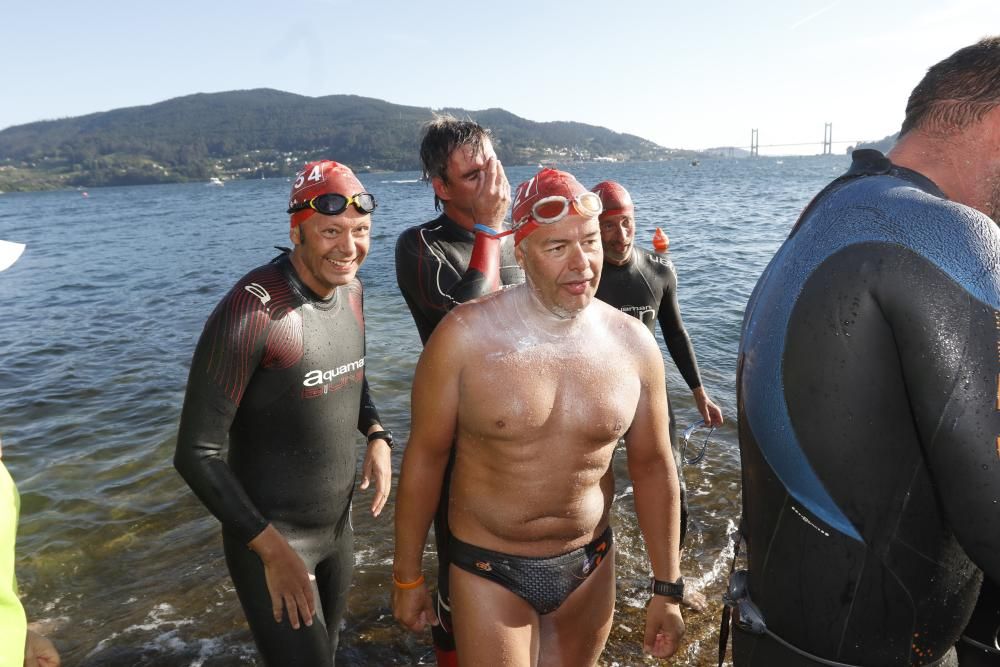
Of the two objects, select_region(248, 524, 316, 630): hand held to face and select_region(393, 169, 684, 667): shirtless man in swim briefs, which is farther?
select_region(248, 524, 316, 630): hand held to face

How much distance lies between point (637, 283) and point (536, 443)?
286 centimetres

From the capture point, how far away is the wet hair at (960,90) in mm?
1778

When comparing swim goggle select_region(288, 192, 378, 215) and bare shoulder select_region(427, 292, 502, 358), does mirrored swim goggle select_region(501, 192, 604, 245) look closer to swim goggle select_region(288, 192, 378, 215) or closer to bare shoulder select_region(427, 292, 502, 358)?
bare shoulder select_region(427, 292, 502, 358)

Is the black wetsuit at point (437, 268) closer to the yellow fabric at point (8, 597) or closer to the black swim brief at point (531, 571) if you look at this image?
the black swim brief at point (531, 571)

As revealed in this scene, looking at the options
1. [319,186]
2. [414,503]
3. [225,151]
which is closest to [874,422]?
[414,503]

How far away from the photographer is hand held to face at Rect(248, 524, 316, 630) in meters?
2.84

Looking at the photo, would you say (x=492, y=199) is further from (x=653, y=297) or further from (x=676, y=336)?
(x=676, y=336)

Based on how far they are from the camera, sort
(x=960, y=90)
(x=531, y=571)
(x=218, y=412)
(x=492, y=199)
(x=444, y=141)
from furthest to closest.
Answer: (x=444, y=141) < (x=492, y=199) < (x=218, y=412) < (x=531, y=571) < (x=960, y=90)

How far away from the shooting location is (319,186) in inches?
124

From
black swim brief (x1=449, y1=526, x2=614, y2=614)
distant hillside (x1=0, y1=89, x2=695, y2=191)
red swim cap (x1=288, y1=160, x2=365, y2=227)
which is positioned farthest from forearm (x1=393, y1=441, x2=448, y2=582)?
distant hillside (x1=0, y1=89, x2=695, y2=191)

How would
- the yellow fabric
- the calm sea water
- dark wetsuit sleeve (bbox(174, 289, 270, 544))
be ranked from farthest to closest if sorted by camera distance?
the calm sea water < dark wetsuit sleeve (bbox(174, 289, 270, 544)) < the yellow fabric

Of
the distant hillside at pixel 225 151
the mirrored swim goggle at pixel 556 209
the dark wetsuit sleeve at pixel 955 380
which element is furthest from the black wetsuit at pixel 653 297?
the distant hillside at pixel 225 151

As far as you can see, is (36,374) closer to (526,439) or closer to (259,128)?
(526,439)

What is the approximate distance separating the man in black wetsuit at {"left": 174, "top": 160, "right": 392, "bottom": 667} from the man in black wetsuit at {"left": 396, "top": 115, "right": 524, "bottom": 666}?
1.22 feet
